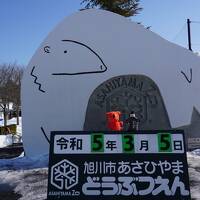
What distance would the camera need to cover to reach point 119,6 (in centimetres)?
2819

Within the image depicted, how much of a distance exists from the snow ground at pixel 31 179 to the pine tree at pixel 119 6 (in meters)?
18.1

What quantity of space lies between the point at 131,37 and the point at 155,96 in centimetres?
218

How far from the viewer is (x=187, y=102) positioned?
14070 millimetres

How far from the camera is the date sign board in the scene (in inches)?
204

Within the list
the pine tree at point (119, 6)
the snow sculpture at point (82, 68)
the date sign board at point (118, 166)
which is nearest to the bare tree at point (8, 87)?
the pine tree at point (119, 6)

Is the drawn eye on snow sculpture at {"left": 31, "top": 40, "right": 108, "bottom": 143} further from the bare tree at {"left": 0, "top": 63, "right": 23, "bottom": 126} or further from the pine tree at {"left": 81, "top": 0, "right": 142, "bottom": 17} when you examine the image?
the bare tree at {"left": 0, "top": 63, "right": 23, "bottom": 126}

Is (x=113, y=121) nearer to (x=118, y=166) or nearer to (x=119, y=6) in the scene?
(x=118, y=166)

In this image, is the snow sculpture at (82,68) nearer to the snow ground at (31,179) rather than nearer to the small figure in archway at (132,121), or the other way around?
the small figure in archway at (132,121)

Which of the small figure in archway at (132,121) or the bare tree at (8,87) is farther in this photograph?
the bare tree at (8,87)

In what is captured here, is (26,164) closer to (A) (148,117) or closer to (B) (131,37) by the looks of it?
(A) (148,117)

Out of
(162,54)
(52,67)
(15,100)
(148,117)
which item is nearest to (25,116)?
(52,67)

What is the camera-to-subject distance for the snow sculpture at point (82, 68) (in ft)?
44.4

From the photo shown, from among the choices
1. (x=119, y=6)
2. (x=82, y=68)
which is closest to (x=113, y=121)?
(x=82, y=68)

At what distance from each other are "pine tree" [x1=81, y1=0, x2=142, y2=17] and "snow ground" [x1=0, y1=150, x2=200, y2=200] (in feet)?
59.4
